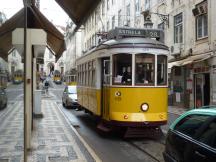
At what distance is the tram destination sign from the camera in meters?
13.2

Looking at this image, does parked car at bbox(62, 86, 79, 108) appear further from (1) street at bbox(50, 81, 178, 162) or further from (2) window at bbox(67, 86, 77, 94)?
(1) street at bbox(50, 81, 178, 162)

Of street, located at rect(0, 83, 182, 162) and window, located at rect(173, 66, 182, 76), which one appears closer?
street, located at rect(0, 83, 182, 162)

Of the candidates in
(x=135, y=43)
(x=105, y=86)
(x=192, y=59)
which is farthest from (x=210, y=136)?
(x=192, y=59)

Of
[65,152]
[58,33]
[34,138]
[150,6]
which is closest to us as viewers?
[65,152]

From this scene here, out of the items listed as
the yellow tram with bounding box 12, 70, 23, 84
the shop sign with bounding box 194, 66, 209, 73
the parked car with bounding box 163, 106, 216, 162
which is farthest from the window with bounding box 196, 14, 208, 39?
the yellow tram with bounding box 12, 70, 23, 84

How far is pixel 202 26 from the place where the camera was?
2461 cm

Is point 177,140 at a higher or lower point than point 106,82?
lower

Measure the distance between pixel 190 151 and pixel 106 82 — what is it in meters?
7.61

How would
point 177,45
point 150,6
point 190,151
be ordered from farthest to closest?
point 150,6, point 177,45, point 190,151

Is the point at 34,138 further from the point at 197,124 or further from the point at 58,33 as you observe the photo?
the point at 197,124

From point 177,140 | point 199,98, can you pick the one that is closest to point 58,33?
point 177,140

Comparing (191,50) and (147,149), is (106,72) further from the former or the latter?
(191,50)

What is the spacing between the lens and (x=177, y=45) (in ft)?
91.8

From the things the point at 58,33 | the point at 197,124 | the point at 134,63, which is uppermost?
the point at 58,33
